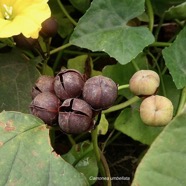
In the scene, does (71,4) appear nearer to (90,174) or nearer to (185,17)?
(185,17)

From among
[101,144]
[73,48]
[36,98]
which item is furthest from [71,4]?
[36,98]

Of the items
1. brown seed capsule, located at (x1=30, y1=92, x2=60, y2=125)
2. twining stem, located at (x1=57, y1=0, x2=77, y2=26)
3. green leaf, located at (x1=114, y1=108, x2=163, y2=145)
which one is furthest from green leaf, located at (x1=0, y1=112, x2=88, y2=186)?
twining stem, located at (x1=57, y1=0, x2=77, y2=26)

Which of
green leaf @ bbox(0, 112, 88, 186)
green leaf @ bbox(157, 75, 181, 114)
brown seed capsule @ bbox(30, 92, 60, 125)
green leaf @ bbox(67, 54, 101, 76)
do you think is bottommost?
green leaf @ bbox(157, 75, 181, 114)

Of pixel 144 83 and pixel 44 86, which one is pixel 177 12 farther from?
pixel 44 86

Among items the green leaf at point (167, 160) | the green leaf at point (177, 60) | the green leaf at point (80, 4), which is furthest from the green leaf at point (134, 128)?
the green leaf at point (167, 160)

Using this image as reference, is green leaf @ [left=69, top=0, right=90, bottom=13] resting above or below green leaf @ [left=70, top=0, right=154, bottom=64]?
below

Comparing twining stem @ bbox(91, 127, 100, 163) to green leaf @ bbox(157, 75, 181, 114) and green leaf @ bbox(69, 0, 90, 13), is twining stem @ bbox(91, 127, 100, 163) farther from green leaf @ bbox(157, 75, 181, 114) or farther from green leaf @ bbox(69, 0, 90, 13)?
green leaf @ bbox(69, 0, 90, 13)
